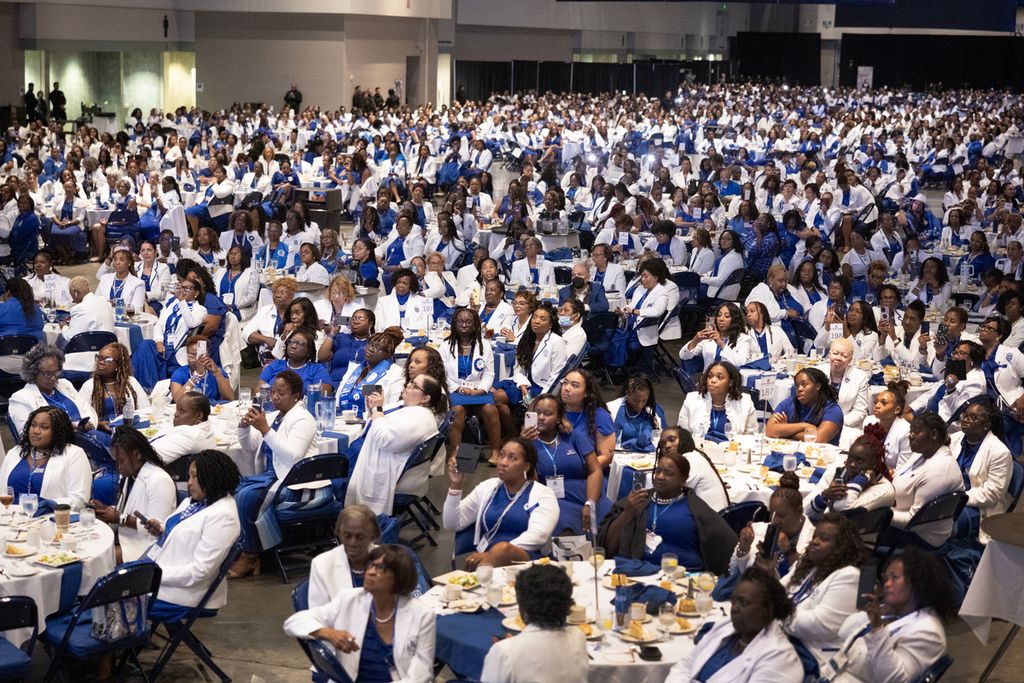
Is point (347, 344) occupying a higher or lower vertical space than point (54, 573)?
higher

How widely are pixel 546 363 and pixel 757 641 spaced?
5259 mm

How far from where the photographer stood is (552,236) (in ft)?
53.0

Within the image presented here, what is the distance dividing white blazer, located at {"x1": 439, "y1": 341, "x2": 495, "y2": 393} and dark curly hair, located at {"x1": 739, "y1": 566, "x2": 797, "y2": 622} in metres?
4.97

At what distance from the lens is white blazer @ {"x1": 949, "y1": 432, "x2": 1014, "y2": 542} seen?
7941 millimetres

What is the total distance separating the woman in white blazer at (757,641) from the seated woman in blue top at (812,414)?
12.1ft

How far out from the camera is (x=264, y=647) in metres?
7.27

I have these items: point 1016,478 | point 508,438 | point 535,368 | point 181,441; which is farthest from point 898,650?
point 535,368

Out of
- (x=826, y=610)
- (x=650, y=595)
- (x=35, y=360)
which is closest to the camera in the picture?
(x=826, y=610)

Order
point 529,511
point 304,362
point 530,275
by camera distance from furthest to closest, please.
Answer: point 530,275 → point 304,362 → point 529,511

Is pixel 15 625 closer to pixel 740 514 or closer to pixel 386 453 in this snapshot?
pixel 386 453

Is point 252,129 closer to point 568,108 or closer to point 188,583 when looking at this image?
point 568,108

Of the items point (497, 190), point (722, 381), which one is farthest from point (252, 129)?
point (722, 381)

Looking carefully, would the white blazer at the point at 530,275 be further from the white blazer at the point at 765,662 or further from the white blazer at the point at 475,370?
the white blazer at the point at 765,662

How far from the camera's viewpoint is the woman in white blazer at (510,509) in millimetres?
6883
